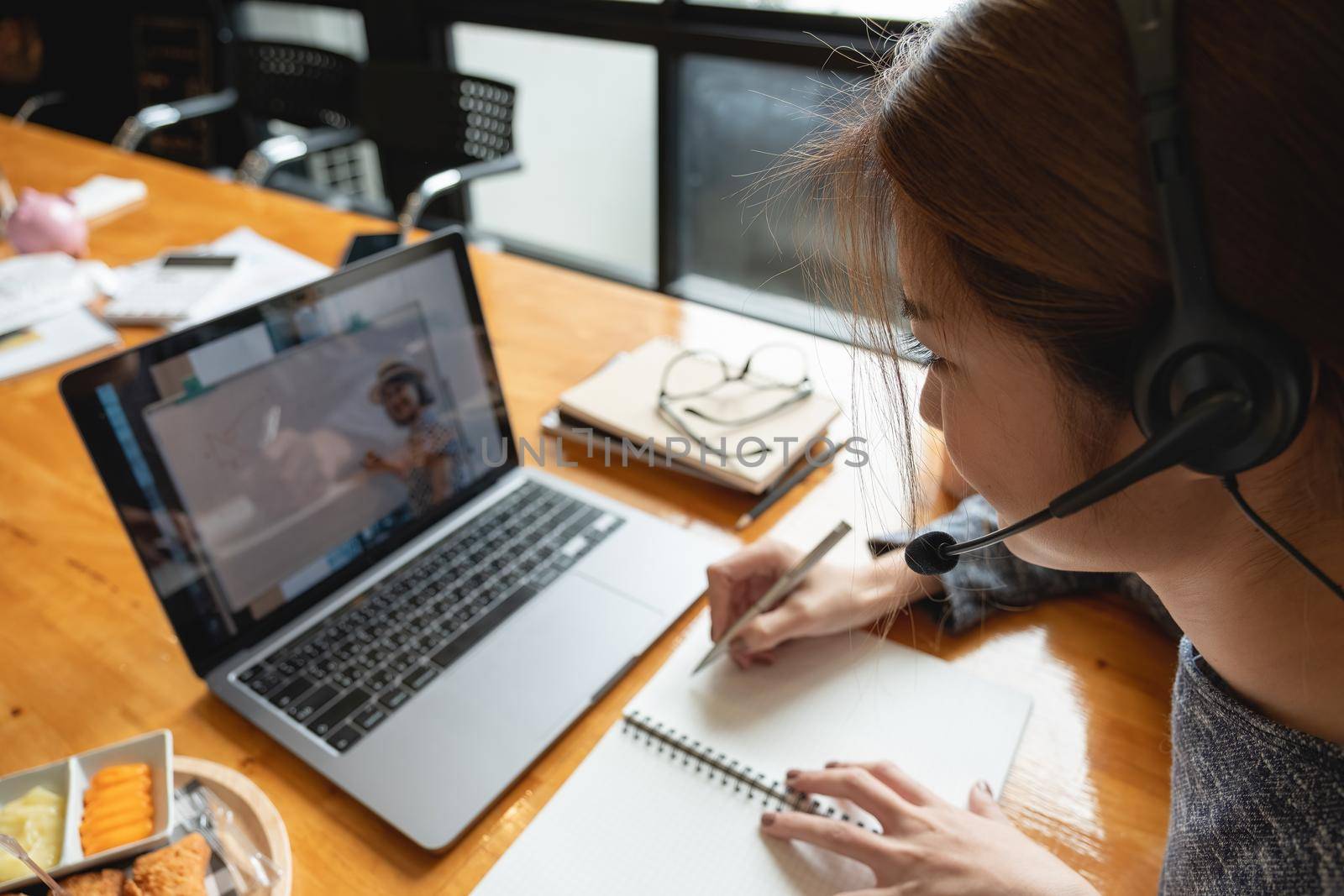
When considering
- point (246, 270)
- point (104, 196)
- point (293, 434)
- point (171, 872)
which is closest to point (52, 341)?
point (246, 270)

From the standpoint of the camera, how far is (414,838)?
0.60m

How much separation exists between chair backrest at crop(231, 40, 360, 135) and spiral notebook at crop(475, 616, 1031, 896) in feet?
6.82

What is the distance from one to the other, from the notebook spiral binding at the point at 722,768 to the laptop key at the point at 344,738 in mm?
207

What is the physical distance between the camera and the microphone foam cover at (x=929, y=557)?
527 millimetres

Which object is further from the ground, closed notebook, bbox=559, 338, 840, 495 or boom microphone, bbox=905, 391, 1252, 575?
boom microphone, bbox=905, 391, 1252, 575

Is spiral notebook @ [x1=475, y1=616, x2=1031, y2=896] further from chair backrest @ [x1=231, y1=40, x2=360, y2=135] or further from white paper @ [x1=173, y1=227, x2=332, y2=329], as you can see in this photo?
chair backrest @ [x1=231, y1=40, x2=360, y2=135]

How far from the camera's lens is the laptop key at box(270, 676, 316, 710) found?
702mm

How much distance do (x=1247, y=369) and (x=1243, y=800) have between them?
0.32 metres

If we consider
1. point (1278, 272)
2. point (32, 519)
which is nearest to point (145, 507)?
point (32, 519)

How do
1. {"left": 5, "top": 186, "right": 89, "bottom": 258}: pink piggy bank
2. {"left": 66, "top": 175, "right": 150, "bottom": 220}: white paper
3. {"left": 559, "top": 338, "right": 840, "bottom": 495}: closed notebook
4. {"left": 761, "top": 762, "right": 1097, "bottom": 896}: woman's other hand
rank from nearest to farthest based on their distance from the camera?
{"left": 761, "top": 762, "right": 1097, "bottom": 896}: woman's other hand → {"left": 559, "top": 338, "right": 840, "bottom": 495}: closed notebook → {"left": 5, "top": 186, "right": 89, "bottom": 258}: pink piggy bank → {"left": 66, "top": 175, "right": 150, "bottom": 220}: white paper

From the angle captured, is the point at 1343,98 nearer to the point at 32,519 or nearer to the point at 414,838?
the point at 414,838

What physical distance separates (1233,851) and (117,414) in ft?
2.60

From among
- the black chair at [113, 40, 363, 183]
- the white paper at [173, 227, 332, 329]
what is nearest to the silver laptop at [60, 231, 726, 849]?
the white paper at [173, 227, 332, 329]

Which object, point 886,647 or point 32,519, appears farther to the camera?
point 32,519
